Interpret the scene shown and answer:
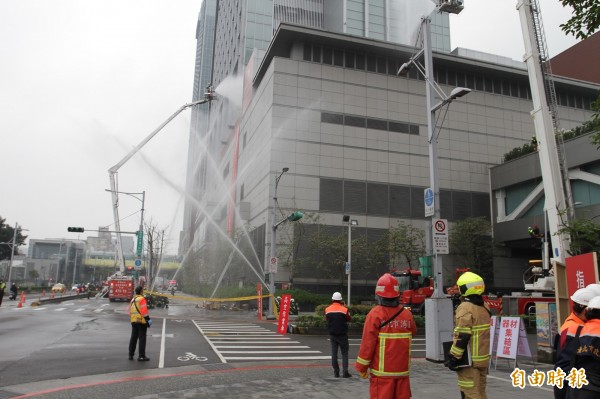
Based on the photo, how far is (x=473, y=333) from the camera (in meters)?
5.57

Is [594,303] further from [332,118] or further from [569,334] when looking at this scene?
Answer: [332,118]

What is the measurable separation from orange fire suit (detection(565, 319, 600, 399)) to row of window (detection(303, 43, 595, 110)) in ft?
136

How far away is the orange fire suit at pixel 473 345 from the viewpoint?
17.1 feet

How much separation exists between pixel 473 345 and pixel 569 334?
3.85 ft

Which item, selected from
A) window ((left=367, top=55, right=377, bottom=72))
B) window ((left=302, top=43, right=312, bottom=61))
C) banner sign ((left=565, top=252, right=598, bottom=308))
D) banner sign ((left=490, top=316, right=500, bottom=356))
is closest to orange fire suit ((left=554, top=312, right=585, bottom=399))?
banner sign ((left=565, top=252, right=598, bottom=308))

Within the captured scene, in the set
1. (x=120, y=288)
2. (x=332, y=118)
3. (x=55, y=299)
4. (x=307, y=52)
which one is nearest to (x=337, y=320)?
(x=332, y=118)

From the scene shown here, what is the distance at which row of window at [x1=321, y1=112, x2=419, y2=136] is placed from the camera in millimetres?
42375

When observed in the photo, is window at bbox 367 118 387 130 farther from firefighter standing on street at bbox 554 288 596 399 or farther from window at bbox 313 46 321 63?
firefighter standing on street at bbox 554 288 596 399

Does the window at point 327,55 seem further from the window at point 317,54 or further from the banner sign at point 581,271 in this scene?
the banner sign at point 581,271

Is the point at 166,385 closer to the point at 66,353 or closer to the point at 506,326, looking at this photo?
the point at 66,353

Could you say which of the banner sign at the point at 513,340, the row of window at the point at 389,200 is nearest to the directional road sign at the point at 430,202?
the banner sign at the point at 513,340

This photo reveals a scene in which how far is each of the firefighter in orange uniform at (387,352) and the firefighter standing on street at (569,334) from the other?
4.95 feet

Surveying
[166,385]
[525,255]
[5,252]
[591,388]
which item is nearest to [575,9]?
[591,388]

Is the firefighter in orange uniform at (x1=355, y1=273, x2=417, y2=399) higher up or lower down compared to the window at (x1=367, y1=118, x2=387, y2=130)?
lower down
